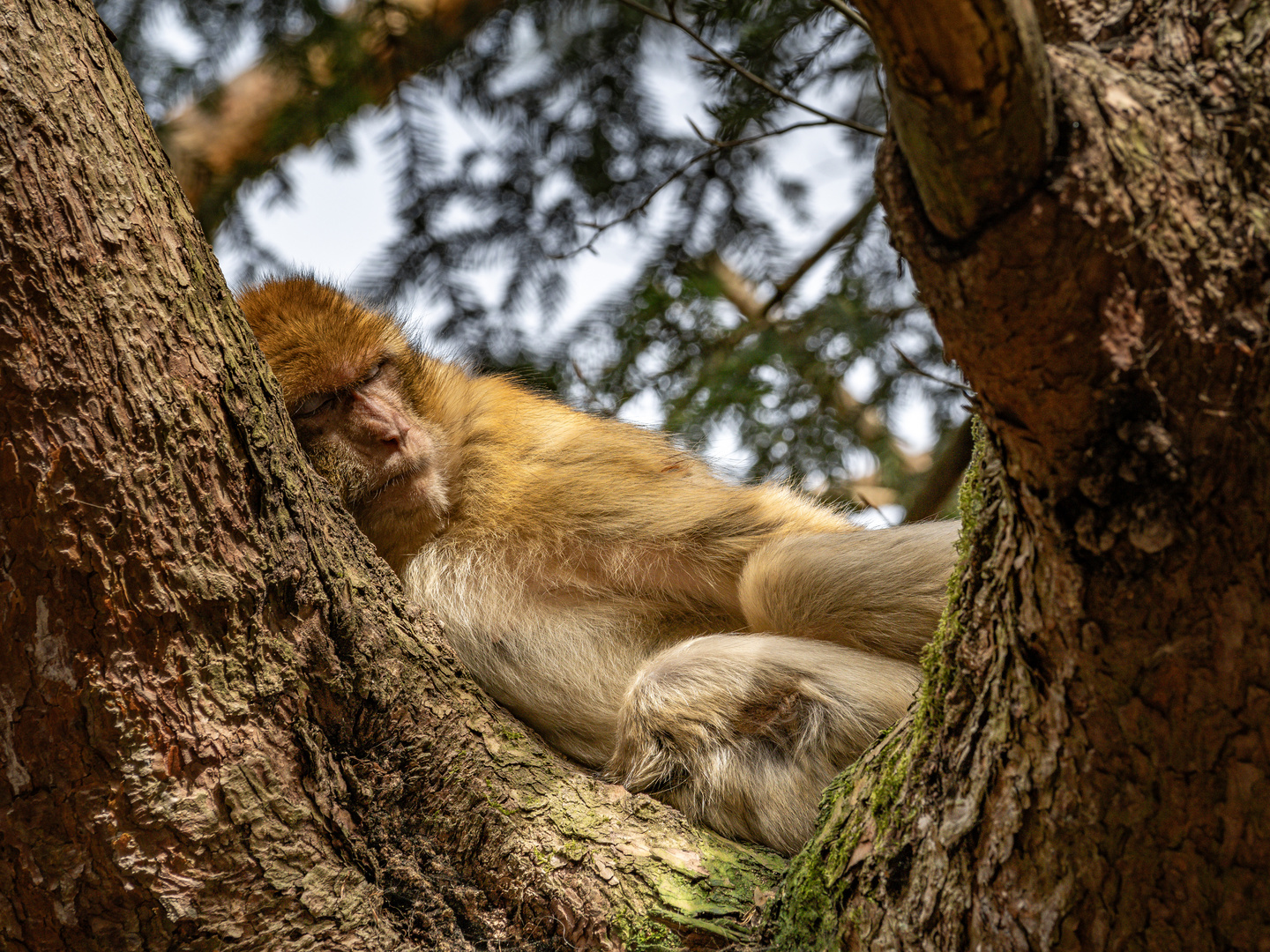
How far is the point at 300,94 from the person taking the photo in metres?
4.08

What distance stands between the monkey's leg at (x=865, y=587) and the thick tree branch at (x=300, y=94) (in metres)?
2.40

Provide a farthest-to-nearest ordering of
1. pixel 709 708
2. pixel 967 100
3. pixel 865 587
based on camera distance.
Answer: pixel 865 587
pixel 709 708
pixel 967 100

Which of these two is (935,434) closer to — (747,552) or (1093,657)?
(747,552)

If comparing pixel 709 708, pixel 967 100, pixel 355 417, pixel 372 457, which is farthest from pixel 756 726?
pixel 967 100

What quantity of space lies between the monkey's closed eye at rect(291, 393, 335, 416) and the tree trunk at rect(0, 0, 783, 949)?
980 mm

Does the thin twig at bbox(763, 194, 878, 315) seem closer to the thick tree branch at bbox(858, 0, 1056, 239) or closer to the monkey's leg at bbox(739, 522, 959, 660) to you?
the monkey's leg at bbox(739, 522, 959, 660)

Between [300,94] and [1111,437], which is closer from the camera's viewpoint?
[1111,437]

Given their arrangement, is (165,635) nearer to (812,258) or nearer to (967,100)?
(967,100)

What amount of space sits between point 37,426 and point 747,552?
1746 mm

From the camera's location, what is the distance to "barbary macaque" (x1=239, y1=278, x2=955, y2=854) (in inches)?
85.7

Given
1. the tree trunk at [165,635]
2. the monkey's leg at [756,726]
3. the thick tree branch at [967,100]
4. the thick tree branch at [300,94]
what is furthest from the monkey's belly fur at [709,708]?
the thick tree branch at [300,94]

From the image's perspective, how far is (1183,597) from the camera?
0.99 metres

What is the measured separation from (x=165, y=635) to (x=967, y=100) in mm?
1234

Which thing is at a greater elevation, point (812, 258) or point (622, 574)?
point (812, 258)
